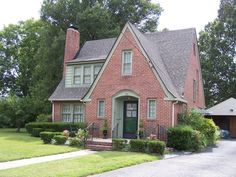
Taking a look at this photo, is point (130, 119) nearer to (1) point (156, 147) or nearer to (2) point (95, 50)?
(1) point (156, 147)

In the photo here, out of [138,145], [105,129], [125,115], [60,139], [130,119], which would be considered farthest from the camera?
[125,115]

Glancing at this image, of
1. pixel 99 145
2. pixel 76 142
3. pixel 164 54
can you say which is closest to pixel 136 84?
pixel 164 54

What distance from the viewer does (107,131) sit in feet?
75.6

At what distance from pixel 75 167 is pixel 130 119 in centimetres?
1188

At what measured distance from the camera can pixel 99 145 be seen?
19.7m

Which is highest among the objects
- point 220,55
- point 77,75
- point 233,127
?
point 220,55

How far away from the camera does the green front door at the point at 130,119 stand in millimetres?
23359

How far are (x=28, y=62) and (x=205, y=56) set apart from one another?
25318mm

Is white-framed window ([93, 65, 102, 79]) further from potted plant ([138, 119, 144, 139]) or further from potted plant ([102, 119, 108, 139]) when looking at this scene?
potted plant ([138, 119, 144, 139])

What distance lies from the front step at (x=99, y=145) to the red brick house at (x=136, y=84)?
307cm

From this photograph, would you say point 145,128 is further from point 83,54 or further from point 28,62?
point 28,62

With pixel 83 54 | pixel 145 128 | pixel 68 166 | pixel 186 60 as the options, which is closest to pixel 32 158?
pixel 68 166

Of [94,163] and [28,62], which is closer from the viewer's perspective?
[94,163]

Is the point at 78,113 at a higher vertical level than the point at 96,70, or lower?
lower
